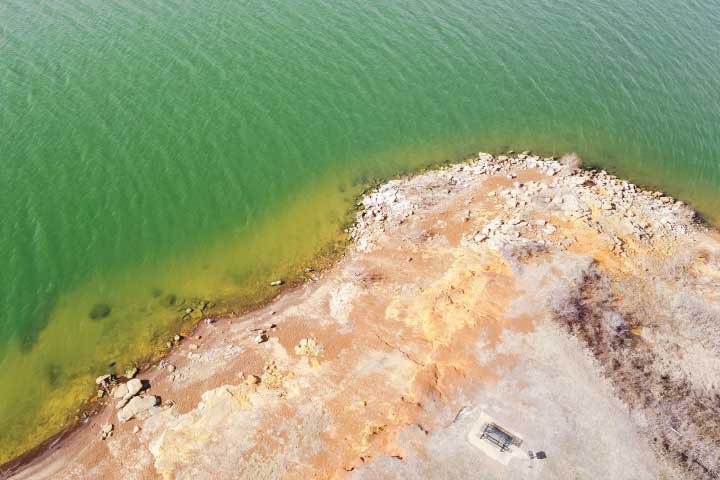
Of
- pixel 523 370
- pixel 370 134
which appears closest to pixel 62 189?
pixel 370 134

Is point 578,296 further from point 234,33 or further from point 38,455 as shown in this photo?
point 234,33

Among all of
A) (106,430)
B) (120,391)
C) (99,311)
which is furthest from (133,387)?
(99,311)

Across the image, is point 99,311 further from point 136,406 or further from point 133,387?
point 136,406

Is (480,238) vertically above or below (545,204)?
below

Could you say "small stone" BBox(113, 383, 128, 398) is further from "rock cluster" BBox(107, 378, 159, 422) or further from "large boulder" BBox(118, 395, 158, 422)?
"large boulder" BBox(118, 395, 158, 422)

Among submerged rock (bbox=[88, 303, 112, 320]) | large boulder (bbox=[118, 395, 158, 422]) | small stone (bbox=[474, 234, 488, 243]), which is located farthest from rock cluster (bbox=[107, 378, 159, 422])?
small stone (bbox=[474, 234, 488, 243])
